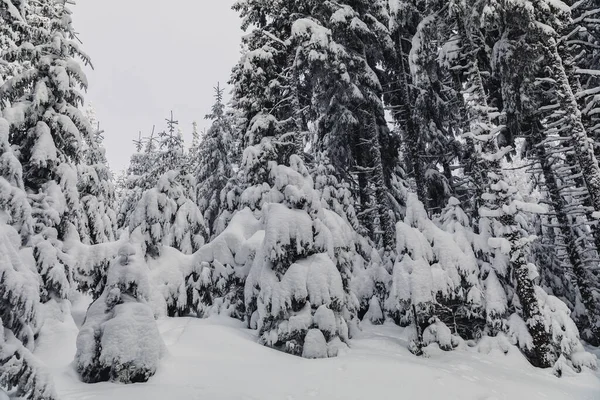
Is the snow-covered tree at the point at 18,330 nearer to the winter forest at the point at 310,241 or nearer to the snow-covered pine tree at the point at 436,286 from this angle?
the winter forest at the point at 310,241

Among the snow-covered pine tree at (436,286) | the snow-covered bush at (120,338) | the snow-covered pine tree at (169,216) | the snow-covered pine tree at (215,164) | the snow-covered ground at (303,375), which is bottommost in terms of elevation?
the snow-covered ground at (303,375)

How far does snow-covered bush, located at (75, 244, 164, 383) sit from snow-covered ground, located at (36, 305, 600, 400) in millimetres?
252

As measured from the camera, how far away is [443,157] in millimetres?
18500

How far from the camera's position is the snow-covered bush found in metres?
5.84

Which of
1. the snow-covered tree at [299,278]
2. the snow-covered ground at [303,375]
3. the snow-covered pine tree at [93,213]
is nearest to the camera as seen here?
the snow-covered ground at [303,375]

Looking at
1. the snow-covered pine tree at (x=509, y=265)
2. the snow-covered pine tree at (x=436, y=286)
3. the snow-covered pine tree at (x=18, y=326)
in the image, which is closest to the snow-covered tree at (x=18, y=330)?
the snow-covered pine tree at (x=18, y=326)

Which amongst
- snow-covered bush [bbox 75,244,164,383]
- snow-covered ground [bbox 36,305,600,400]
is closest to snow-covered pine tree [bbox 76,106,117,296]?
snow-covered ground [bbox 36,305,600,400]

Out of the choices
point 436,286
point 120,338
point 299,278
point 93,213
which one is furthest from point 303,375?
point 93,213

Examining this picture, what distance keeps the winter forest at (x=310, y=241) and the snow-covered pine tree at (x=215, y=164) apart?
32.3ft

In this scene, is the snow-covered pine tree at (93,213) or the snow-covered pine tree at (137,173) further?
the snow-covered pine tree at (137,173)

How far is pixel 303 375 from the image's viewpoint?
266 inches

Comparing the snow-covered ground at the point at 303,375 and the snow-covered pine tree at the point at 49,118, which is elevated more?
the snow-covered pine tree at the point at 49,118

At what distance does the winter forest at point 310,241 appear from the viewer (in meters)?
6.54

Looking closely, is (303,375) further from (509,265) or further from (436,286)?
(509,265)
